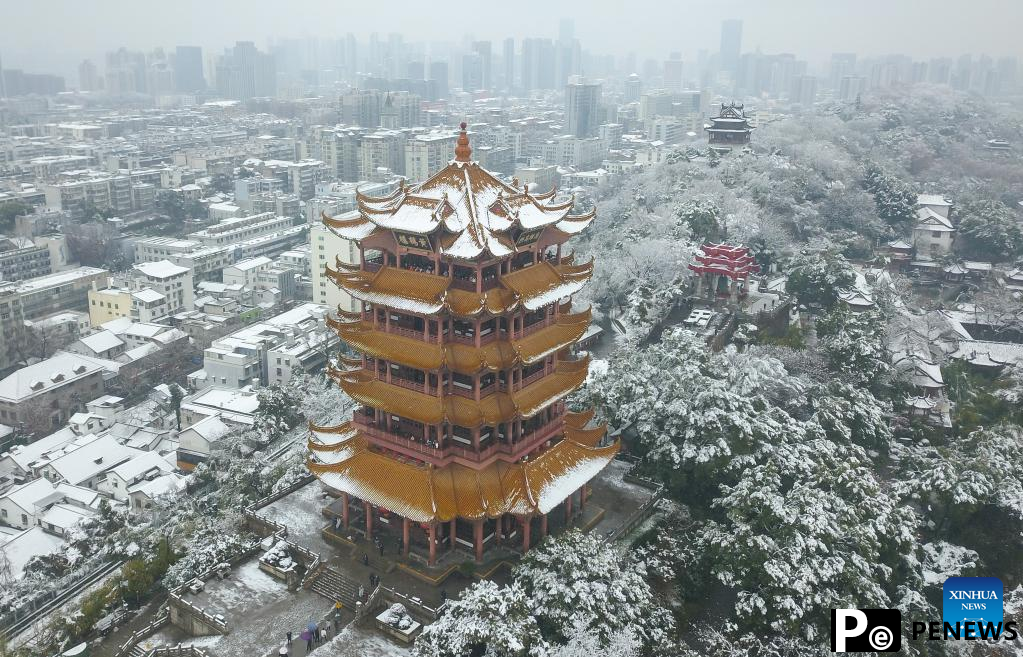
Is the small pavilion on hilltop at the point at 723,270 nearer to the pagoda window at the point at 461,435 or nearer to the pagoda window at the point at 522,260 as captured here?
the pagoda window at the point at 522,260

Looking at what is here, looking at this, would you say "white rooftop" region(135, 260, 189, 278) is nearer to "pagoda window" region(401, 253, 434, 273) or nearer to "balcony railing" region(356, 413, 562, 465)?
"balcony railing" region(356, 413, 562, 465)

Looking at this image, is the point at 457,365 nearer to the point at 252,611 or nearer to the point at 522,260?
the point at 522,260

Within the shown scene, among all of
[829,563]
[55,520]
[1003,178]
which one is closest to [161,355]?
[55,520]

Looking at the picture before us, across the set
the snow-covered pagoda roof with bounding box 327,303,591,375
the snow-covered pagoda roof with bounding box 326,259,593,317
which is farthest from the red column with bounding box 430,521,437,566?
the snow-covered pagoda roof with bounding box 326,259,593,317

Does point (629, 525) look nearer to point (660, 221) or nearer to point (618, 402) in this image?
point (618, 402)

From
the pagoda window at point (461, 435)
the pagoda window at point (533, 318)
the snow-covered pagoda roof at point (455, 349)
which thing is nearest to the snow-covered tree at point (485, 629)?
the pagoda window at point (461, 435)
